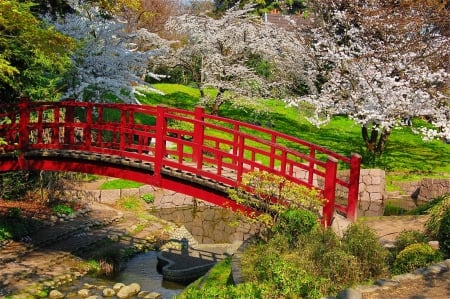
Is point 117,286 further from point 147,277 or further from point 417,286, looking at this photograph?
point 417,286

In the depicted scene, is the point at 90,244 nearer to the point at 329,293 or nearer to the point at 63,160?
the point at 63,160

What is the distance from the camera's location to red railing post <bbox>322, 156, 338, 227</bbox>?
1194 centimetres

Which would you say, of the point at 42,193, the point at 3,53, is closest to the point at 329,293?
the point at 3,53

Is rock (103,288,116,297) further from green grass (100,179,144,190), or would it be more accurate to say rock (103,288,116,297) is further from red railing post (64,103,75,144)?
green grass (100,179,144,190)

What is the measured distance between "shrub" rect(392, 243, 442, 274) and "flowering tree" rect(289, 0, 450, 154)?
41.7 feet

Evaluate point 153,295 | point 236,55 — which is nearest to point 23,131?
point 153,295

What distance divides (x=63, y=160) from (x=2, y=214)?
314 centimetres

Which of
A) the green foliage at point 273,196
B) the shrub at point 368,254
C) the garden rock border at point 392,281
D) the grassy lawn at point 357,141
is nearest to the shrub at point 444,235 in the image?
the garden rock border at point 392,281

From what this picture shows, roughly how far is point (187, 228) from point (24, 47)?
28.2ft

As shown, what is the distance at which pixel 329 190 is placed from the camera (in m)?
12.1

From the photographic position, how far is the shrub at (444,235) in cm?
1076

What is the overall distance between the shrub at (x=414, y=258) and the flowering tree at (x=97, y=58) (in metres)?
14.2

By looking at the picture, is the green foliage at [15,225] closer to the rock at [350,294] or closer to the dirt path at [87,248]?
the dirt path at [87,248]

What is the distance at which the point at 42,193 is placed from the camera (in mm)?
19203
